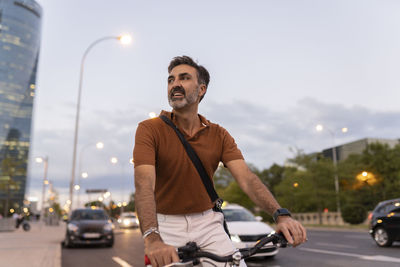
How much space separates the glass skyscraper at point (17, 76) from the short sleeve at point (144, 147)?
137 metres

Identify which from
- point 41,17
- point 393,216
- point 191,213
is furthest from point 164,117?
point 41,17

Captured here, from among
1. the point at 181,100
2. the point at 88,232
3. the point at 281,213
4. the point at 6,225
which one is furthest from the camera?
the point at 6,225

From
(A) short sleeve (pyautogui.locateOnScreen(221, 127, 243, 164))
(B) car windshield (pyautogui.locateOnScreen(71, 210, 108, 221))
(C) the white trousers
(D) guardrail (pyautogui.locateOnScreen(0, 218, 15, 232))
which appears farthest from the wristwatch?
(D) guardrail (pyautogui.locateOnScreen(0, 218, 15, 232))

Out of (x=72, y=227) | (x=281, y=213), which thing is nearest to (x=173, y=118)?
(x=281, y=213)

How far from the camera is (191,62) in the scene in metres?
2.91

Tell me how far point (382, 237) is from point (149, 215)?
45.7 feet

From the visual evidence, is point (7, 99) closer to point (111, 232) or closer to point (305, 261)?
point (111, 232)

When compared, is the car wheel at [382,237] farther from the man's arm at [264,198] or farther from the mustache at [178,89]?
the mustache at [178,89]

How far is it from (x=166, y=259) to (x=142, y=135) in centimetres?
89

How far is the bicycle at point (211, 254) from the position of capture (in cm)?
203

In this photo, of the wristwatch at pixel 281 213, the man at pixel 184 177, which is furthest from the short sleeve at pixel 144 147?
the wristwatch at pixel 281 213

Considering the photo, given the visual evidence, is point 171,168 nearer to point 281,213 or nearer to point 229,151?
point 229,151

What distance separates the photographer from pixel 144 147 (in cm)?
251

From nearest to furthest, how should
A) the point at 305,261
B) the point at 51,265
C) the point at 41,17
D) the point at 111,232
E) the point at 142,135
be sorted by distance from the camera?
1. the point at 142,135
2. the point at 51,265
3. the point at 305,261
4. the point at 111,232
5. the point at 41,17
